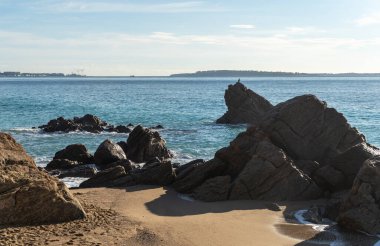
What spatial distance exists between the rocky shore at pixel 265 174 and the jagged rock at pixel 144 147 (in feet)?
7.39

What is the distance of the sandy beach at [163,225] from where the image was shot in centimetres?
1378

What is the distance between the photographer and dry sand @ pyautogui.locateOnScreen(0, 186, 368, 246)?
45.2 ft

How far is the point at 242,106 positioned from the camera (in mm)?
56656

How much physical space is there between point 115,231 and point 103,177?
793 centimetres

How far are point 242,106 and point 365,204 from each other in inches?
1617

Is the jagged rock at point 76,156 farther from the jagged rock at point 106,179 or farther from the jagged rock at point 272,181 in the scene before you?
the jagged rock at point 272,181

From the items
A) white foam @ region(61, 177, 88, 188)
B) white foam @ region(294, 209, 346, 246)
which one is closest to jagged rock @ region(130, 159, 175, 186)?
white foam @ region(61, 177, 88, 188)

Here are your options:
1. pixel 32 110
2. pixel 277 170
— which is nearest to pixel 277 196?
pixel 277 170

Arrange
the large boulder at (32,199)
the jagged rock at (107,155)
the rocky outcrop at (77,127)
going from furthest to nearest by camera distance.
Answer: the rocky outcrop at (77,127), the jagged rock at (107,155), the large boulder at (32,199)

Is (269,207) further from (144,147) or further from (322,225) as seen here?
(144,147)

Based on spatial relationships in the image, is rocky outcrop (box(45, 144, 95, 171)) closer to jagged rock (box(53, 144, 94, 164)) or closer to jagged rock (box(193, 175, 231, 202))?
jagged rock (box(53, 144, 94, 164))

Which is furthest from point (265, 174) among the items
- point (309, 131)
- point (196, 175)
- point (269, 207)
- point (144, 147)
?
point (144, 147)

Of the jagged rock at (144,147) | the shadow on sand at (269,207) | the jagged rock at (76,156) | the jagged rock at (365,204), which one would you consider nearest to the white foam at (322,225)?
the shadow on sand at (269,207)

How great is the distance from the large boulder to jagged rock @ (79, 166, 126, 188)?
606cm
